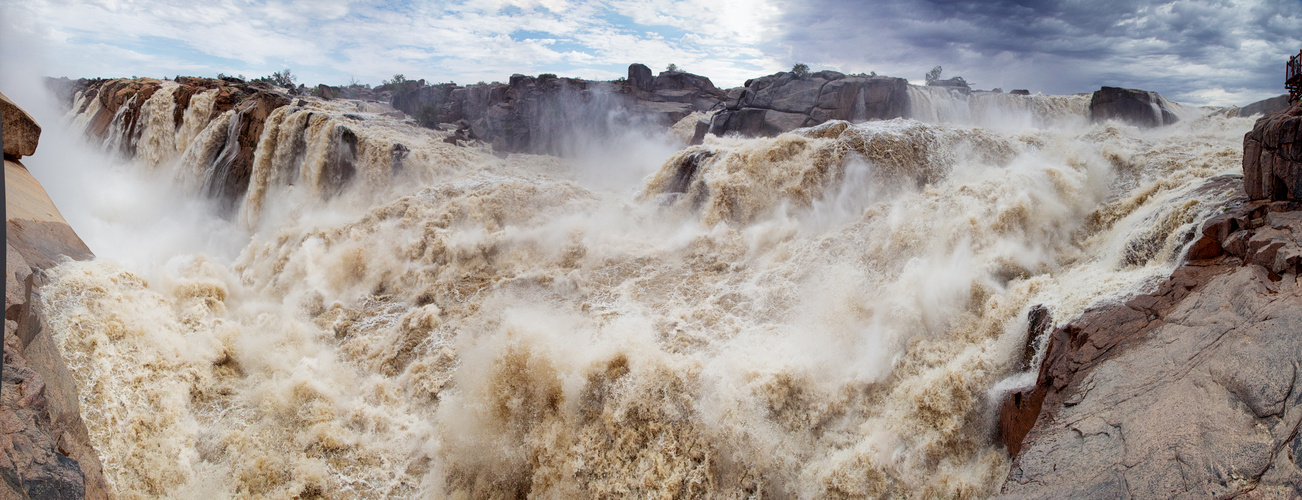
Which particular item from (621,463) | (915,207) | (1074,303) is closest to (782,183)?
(915,207)

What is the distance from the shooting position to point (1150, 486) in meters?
Answer: 3.15

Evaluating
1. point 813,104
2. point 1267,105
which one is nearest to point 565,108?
point 813,104

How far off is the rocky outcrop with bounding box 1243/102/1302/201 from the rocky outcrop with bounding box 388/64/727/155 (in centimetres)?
1412

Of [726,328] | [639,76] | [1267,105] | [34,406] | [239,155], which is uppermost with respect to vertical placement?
[639,76]

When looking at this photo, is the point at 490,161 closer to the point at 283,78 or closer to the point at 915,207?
the point at 915,207

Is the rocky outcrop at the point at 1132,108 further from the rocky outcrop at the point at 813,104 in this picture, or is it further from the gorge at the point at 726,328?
the rocky outcrop at the point at 813,104

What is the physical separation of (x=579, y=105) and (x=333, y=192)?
907 cm

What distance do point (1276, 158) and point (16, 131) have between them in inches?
460

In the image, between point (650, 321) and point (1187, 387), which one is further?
point (650, 321)

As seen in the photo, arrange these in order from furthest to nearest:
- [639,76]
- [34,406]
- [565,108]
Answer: [639,76]
[565,108]
[34,406]

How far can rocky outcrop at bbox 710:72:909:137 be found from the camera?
15.5 metres

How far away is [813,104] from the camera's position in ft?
53.5

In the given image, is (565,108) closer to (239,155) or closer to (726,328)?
(239,155)

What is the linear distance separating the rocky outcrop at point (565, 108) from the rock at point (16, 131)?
9.25 metres
